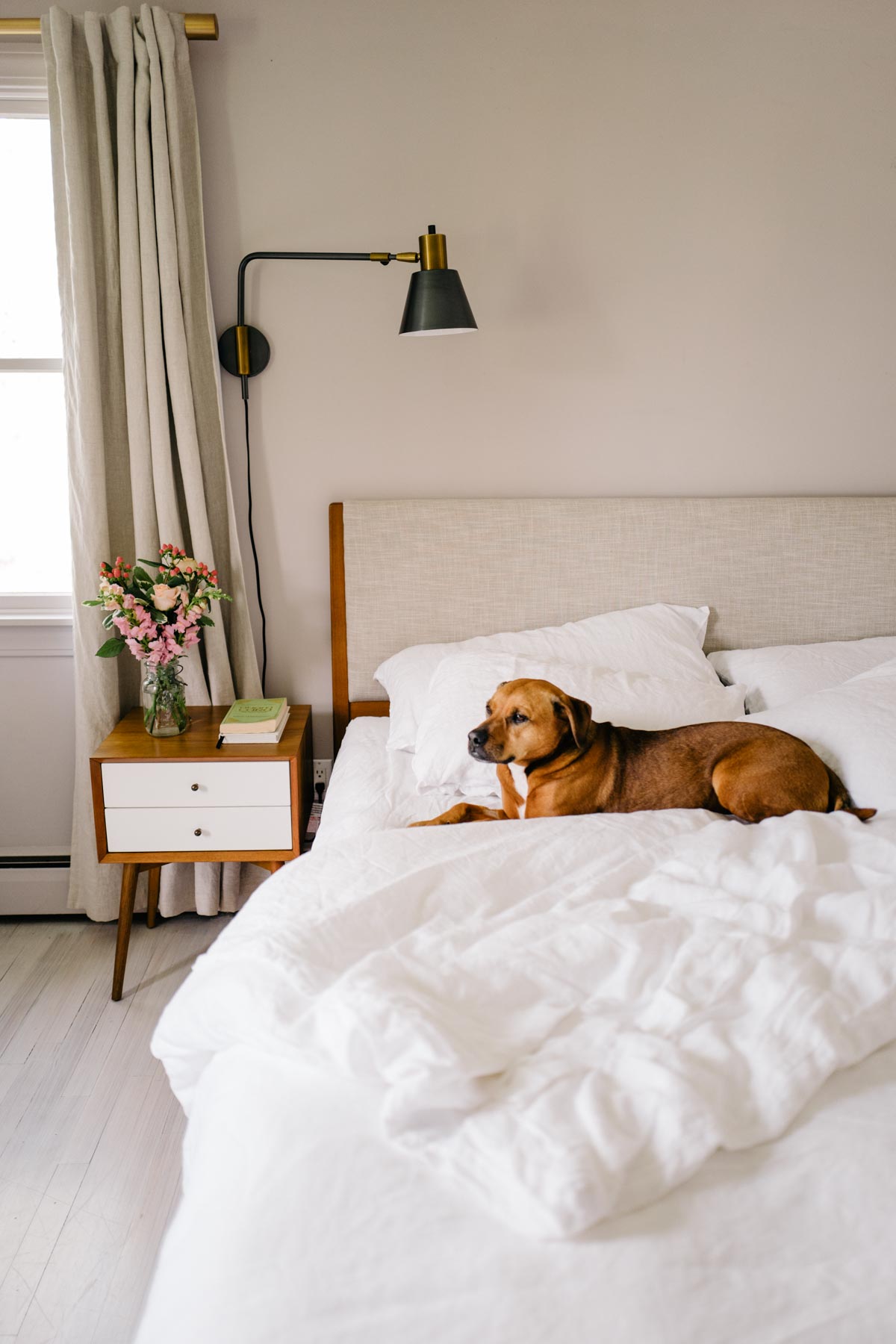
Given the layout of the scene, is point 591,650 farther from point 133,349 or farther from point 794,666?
point 133,349

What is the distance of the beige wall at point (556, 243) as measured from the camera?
7.66 feet

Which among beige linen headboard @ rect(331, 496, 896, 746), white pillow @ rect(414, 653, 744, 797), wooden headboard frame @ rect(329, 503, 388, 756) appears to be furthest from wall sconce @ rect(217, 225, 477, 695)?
white pillow @ rect(414, 653, 744, 797)

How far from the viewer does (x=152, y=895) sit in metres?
2.55

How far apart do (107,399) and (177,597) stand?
1.86 feet

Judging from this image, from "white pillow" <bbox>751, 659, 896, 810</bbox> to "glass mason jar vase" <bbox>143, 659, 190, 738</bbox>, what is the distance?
130cm

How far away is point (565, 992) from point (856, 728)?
1024 millimetres

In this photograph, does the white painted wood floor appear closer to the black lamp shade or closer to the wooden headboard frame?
the wooden headboard frame

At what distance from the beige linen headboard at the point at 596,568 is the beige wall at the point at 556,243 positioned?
0.11 m

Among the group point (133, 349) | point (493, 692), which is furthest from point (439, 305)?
point (493, 692)

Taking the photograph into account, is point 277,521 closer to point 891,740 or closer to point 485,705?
point 485,705

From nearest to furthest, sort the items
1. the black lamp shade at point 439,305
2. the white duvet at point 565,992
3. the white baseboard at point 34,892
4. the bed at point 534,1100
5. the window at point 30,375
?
the bed at point 534,1100 < the white duvet at point 565,992 < the black lamp shade at point 439,305 < the window at point 30,375 < the white baseboard at point 34,892

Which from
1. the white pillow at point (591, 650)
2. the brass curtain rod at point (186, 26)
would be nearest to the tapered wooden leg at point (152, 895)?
the white pillow at point (591, 650)

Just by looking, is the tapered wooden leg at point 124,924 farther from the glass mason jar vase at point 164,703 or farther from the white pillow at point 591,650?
the white pillow at point 591,650

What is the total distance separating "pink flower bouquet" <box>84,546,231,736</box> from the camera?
7.18 feet
